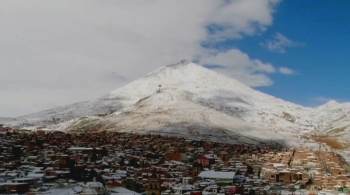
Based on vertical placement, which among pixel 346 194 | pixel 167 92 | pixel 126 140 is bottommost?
pixel 346 194

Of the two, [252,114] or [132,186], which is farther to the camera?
[252,114]

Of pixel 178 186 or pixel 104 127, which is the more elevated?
pixel 104 127

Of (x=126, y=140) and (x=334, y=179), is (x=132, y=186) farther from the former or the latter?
(x=126, y=140)

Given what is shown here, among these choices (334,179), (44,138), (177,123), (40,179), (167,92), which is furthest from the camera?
(167,92)

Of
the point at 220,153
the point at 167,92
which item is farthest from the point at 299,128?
the point at 220,153

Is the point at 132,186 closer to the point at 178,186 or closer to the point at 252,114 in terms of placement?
the point at 178,186

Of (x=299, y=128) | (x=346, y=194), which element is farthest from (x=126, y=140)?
(x=299, y=128)

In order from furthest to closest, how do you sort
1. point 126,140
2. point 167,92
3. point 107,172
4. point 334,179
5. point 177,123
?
point 167,92
point 177,123
point 126,140
point 334,179
point 107,172
